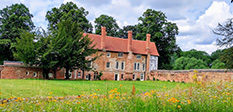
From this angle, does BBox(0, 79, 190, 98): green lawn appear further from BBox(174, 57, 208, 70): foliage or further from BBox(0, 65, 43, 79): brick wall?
BBox(174, 57, 208, 70): foliage

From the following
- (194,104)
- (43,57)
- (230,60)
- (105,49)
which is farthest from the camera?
(105,49)

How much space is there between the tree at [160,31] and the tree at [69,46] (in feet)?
61.4

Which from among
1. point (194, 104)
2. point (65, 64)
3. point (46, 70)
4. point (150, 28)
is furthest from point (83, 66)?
point (194, 104)

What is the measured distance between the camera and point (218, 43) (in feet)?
51.9

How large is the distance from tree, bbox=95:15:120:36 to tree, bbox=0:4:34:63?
1314cm

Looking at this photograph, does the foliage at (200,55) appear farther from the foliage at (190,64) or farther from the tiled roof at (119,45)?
the tiled roof at (119,45)

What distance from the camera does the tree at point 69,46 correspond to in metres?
29.3

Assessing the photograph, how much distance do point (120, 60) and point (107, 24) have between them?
1182cm

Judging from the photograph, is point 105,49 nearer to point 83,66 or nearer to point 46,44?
point 83,66

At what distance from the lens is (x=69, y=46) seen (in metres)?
30.0

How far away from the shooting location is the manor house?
38281mm

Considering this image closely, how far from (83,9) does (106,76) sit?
51.1ft

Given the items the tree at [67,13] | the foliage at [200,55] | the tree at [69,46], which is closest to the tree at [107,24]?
the tree at [67,13]

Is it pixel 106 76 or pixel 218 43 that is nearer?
pixel 218 43
